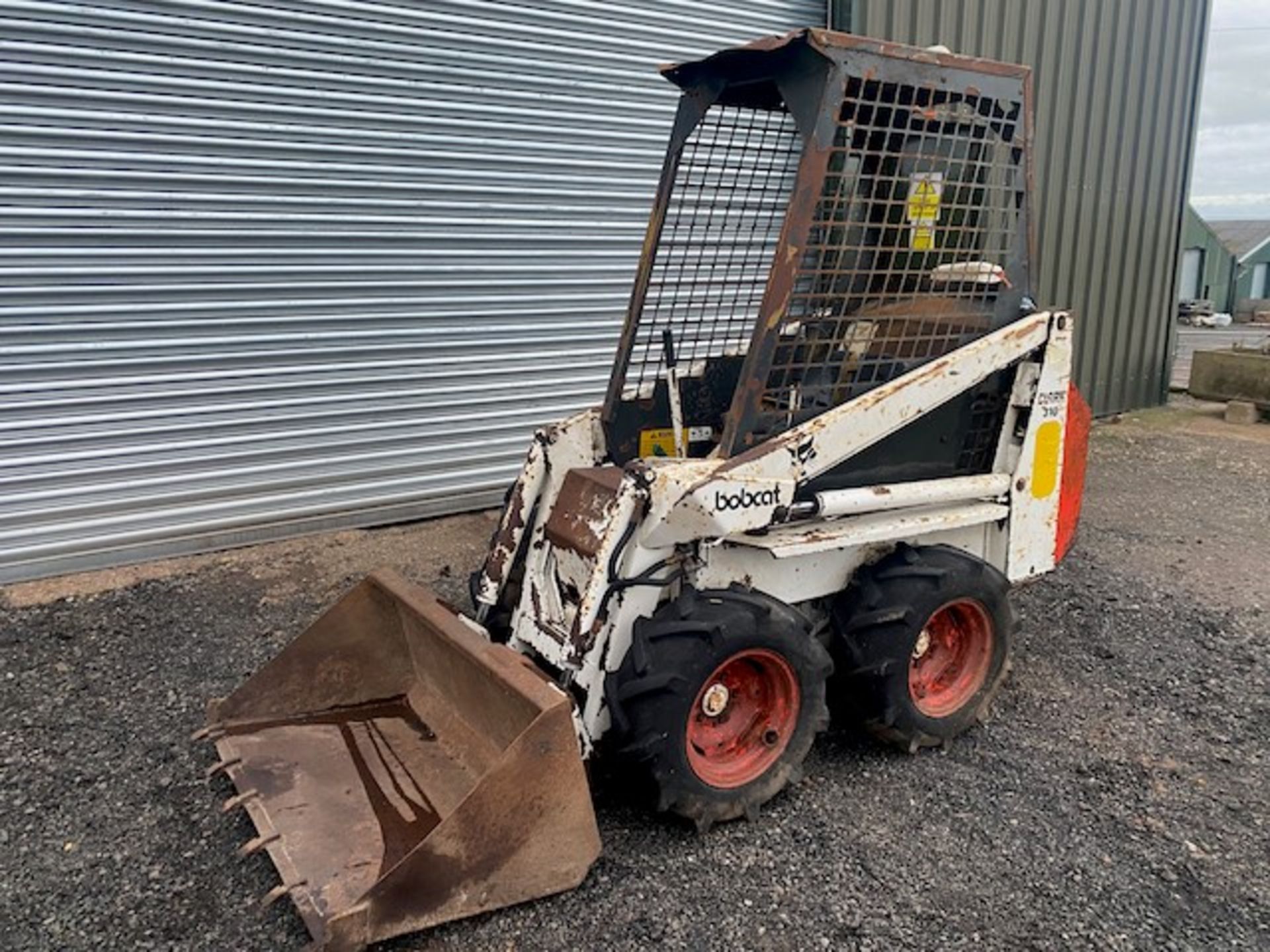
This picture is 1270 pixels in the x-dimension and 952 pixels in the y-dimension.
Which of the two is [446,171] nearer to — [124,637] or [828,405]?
→ [124,637]

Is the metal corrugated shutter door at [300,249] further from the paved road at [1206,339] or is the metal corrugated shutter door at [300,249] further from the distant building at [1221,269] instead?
the distant building at [1221,269]

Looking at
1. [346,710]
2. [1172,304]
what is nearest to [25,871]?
[346,710]

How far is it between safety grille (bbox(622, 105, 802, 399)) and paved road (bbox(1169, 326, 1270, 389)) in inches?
422

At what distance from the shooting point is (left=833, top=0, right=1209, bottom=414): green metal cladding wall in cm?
862

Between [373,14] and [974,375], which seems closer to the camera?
[974,375]

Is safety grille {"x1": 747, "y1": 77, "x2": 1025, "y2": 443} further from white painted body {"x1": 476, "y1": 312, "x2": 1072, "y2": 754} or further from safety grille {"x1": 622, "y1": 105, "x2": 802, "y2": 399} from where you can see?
safety grille {"x1": 622, "y1": 105, "x2": 802, "y2": 399}

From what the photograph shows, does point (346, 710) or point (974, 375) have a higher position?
point (974, 375)

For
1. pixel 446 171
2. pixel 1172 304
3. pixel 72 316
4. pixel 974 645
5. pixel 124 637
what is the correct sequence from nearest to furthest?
pixel 974 645
pixel 124 637
pixel 72 316
pixel 446 171
pixel 1172 304

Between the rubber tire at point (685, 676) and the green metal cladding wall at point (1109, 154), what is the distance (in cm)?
654

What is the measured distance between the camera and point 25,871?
2.85 m

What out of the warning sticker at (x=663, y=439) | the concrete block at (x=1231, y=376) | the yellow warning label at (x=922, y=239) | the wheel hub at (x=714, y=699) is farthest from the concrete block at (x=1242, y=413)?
the wheel hub at (x=714, y=699)

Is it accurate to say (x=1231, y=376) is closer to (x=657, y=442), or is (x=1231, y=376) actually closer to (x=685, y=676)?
(x=657, y=442)

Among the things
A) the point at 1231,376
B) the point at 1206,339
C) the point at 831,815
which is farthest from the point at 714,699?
the point at 1206,339

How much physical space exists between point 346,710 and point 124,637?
173 cm
